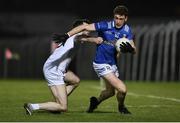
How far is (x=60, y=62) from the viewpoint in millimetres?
16125

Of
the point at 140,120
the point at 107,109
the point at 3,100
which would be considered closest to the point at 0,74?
the point at 3,100

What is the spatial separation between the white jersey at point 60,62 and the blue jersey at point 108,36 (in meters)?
0.55

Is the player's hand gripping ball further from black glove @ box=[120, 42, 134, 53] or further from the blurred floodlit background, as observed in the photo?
the blurred floodlit background

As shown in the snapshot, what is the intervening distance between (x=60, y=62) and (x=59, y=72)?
21cm

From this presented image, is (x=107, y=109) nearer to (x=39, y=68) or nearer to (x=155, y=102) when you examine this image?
(x=155, y=102)

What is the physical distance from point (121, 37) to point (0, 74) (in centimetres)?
3893

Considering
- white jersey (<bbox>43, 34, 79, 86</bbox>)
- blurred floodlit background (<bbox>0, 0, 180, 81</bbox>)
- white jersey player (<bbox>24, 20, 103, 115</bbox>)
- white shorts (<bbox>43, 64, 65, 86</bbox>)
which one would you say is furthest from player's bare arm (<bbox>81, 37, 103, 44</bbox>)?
blurred floodlit background (<bbox>0, 0, 180, 81</bbox>)

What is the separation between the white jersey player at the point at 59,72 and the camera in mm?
15961

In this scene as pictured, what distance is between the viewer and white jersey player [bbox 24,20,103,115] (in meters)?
16.0

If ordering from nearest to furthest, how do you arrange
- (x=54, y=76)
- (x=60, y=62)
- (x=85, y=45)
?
1. (x=54, y=76)
2. (x=60, y=62)
3. (x=85, y=45)

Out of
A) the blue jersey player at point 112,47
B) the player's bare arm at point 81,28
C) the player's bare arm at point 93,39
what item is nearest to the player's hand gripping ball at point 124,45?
the blue jersey player at point 112,47

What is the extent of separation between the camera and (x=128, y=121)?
14656 millimetres

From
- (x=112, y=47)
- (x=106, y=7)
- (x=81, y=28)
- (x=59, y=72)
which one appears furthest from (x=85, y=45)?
(x=81, y=28)

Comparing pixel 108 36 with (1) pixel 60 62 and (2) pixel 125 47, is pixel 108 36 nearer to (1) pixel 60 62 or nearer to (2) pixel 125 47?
(2) pixel 125 47
